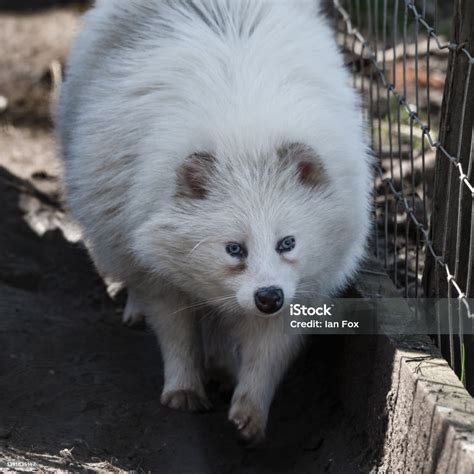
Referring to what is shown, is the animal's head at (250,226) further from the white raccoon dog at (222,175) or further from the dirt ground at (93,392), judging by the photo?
the dirt ground at (93,392)

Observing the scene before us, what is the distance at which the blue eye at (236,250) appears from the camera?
11.8ft

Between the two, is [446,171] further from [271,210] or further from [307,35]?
[307,35]

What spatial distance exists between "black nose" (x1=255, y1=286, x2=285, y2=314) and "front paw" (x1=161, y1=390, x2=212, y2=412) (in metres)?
0.81

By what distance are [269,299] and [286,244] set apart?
0.23 metres

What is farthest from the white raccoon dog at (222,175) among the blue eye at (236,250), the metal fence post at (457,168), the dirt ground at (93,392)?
the metal fence post at (457,168)

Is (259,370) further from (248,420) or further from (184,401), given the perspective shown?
(184,401)

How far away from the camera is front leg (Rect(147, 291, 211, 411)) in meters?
4.18

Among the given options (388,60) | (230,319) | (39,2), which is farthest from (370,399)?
(39,2)

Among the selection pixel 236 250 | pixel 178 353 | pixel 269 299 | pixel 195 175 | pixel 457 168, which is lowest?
pixel 178 353

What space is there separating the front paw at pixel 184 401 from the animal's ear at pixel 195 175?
35.7 inches

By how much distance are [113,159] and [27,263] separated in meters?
1.52

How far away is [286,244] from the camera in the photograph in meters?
3.63

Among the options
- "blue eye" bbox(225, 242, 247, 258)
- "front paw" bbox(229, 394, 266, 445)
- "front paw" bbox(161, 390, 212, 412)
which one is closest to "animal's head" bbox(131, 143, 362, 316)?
"blue eye" bbox(225, 242, 247, 258)

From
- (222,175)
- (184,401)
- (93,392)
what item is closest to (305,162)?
(222,175)
